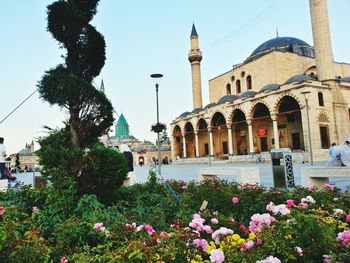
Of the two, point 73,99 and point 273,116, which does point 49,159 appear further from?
point 273,116

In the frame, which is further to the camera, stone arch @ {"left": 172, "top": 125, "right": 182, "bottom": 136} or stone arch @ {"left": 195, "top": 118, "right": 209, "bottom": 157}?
stone arch @ {"left": 172, "top": 125, "right": 182, "bottom": 136}

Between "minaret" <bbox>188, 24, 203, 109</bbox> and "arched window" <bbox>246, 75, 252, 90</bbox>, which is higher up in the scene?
"minaret" <bbox>188, 24, 203, 109</bbox>

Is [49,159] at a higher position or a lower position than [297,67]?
lower

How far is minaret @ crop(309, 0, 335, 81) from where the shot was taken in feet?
89.1

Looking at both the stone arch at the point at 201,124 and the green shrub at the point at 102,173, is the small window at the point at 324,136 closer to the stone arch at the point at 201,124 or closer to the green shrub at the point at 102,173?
the stone arch at the point at 201,124

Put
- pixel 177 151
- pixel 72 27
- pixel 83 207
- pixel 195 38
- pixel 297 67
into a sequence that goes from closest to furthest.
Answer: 1. pixel 83 207
2. pixel 72 27
3. pixel 297 67
4. pixel 195 38
5. pixel 177 151

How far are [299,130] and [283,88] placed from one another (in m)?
6.00

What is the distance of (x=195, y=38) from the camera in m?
43.7

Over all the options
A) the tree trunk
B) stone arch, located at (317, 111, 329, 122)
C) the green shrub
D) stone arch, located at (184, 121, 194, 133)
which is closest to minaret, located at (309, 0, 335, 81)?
stone arch, located at (317, 111, 329, 122)

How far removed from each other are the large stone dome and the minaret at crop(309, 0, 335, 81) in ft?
42.5

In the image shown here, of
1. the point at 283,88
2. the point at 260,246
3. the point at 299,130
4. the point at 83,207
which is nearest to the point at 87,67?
the point at 83,207

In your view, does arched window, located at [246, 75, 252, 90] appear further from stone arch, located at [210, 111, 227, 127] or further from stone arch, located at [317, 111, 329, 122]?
stone arch, located at [317, 111, 329, 122]

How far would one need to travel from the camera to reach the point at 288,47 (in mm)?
41844

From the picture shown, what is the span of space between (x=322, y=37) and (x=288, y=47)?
14954 millimetres
